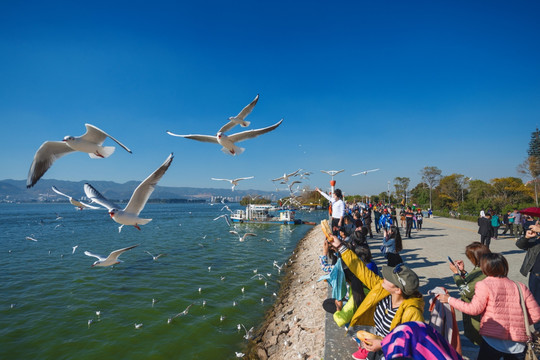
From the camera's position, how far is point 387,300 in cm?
277

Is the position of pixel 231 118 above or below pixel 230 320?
above

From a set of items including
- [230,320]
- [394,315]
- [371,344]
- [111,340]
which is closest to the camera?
[371,344]

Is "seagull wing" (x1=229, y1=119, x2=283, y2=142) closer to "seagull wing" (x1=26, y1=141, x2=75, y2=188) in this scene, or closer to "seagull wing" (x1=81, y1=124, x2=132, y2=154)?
"seagull wing" (x1=81, y1=124, x2=132, y2=154)

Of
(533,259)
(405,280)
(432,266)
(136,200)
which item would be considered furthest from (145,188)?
(432,266)

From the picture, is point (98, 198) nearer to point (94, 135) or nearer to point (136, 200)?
point (136, 200)

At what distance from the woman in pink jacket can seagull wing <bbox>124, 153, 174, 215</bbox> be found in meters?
3.44

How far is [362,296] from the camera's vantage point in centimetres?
360

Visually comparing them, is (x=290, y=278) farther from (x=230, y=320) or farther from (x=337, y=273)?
(x=337, y=273)

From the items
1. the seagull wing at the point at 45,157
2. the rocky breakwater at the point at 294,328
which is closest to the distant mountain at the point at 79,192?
the seagull wing at the point at 45,157

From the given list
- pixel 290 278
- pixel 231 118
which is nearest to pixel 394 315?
pixel 231 118

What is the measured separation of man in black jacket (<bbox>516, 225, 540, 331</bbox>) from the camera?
3693 mm

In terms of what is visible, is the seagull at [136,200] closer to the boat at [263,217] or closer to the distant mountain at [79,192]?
the distant mountain at [79,192]

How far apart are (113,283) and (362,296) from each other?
1123 cm

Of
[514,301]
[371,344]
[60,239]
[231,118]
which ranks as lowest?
[60,239]
